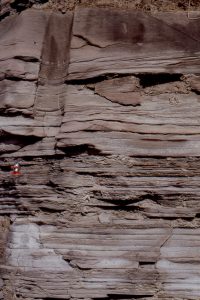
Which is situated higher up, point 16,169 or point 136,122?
point 136,122

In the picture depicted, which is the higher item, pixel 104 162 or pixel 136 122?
pixel 136 122

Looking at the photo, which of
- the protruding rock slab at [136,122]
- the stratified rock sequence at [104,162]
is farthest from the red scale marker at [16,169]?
the protruding rock slab at [136,122]

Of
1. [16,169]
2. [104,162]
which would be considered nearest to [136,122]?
[104,162]

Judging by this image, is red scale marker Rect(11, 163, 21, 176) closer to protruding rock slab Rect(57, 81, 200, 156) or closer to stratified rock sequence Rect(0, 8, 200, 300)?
stratified rock sequence Rect(0, 8, 200, 300)

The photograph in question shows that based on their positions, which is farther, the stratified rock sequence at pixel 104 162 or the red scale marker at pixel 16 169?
the red scale marker at pixel 16 169

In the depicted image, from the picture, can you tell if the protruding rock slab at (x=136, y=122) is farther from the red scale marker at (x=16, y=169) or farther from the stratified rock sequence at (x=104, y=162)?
the red scale marker at (x=16, y=169)

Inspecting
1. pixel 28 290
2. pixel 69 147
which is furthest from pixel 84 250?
pixel 69 147

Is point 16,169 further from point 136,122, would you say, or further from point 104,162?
point 136,122

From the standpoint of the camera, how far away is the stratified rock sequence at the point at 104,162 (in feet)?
7.63

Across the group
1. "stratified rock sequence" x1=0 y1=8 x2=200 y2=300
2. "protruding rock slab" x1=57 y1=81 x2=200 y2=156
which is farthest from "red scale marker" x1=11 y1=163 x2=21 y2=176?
"protruding rock slab" x1=57 y1=81 x2=200 y2=156

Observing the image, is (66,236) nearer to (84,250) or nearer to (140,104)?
(84,250)

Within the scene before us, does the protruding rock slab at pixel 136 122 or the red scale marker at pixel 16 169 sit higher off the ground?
the protruding rock slab at pixel 136 122

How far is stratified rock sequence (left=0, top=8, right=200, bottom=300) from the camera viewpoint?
7.63 ft

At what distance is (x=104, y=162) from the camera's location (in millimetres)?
2373
